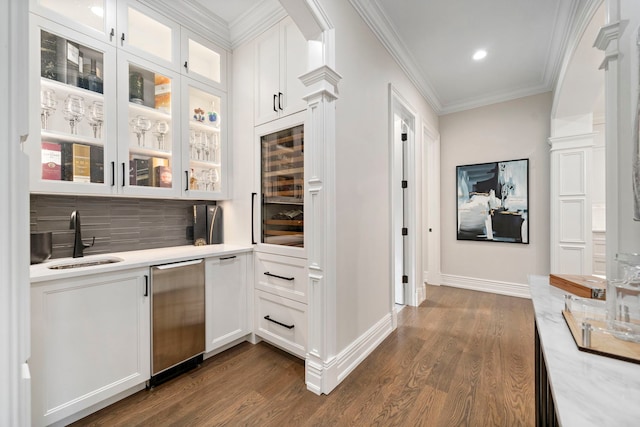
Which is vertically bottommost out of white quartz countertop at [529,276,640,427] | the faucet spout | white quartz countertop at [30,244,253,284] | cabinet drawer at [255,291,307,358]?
cabinet drawer at [255,291,307,358]

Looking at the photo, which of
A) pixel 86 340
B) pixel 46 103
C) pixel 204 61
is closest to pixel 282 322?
pixel 86 340

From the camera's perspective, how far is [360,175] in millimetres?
2229

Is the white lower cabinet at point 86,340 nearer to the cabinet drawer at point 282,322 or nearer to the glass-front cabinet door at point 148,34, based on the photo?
the cabinet drawer at point 282,322

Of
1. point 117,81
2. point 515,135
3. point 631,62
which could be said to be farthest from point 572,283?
point 515,135

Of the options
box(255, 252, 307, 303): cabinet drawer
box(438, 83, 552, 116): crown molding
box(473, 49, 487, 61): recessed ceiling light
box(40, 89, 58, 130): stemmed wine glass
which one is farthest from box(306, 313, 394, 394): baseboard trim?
box(438, 83, 552, 116): crown molding

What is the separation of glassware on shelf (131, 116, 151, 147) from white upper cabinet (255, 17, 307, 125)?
878mm

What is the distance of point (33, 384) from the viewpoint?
1.34 meters

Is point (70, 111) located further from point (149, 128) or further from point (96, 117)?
point (149, 128)

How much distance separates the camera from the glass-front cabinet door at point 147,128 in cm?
199

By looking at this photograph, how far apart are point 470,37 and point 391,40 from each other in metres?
0.82

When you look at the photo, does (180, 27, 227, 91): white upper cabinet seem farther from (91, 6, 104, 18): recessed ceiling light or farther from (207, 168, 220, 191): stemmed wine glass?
(207, 168, 220, 191): stemmed wine glass

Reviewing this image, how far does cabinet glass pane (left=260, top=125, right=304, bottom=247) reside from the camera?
7.09 ft

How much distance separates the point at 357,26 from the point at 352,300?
7.34 feet

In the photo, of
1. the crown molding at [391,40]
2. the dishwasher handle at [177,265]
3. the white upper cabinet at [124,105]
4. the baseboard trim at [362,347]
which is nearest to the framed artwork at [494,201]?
the crown molding at [391,40]
